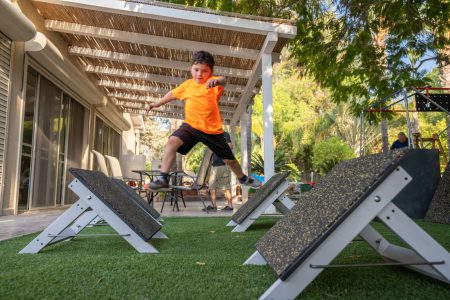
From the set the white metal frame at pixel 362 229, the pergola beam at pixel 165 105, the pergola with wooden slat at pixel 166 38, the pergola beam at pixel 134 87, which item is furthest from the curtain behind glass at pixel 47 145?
the white metal frame at pixel 362 229

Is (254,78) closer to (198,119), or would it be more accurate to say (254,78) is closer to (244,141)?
(244,141)

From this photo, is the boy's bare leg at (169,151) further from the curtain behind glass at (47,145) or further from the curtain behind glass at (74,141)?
the curtain behind glass at (74,141)

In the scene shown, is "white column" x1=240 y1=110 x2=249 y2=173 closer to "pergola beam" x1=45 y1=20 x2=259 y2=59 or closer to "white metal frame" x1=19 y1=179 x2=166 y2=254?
"pergola beam" x1=45 y1=20 x2=259 y2=59

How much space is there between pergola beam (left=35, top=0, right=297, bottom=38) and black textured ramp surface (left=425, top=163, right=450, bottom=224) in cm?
349

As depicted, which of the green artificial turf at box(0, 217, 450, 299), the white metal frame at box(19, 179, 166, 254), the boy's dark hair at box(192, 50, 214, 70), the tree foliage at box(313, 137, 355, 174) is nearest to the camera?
the green artificial turf at box(0, 217, 450, 299)

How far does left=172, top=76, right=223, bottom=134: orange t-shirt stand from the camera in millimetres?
3176

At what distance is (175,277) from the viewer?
1712mm

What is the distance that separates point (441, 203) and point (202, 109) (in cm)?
365

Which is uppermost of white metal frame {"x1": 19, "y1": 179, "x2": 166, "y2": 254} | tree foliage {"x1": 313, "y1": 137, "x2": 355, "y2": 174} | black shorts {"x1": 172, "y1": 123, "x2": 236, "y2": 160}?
tree foliage {"x1": 313, "y1": 137, "x2": 355, "y2": 174}

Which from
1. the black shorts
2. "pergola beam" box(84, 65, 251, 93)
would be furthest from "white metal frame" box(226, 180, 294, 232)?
"pergola beam" box(84, 65, 251, 93)

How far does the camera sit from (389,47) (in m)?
6.14

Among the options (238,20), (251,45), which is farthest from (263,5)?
(238,20)

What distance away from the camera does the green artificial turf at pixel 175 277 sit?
1463mm

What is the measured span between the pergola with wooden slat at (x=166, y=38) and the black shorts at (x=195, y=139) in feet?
8.70
